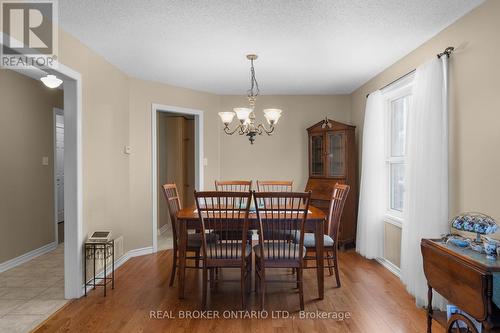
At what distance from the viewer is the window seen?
3.82m

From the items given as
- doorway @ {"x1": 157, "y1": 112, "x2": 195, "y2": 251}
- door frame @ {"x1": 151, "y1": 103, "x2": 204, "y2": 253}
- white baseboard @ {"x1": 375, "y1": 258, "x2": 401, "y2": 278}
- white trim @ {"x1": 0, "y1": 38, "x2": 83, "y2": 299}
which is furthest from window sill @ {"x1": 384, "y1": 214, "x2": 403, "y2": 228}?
doorway @ {"x1": 157, "y1": 112, "x2": 195, "y2": 251}

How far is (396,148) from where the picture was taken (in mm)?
4023

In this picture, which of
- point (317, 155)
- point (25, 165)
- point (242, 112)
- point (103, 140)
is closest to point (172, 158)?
point (25, 165)

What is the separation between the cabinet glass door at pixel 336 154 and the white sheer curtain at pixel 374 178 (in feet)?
1.73

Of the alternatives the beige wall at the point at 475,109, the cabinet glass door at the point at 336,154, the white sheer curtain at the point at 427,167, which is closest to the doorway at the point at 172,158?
the cabinet glass door at the point at 336,154

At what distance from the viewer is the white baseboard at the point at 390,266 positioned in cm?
366

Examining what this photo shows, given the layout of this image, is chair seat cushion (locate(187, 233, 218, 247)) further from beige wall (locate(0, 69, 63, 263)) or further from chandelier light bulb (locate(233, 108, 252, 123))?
beige wall (locate(0, 69, 63, 263))

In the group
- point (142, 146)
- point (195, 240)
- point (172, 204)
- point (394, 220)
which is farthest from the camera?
point (142, 146)

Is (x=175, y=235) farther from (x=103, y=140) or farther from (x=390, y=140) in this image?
(x=390, y=140)

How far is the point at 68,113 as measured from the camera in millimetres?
3053

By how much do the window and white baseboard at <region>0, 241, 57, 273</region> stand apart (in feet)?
15.0

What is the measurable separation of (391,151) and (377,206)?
28.0 inches

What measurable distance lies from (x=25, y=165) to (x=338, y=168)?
4.22 meters

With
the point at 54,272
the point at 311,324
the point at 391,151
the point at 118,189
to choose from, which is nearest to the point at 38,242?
the point at 54,272
